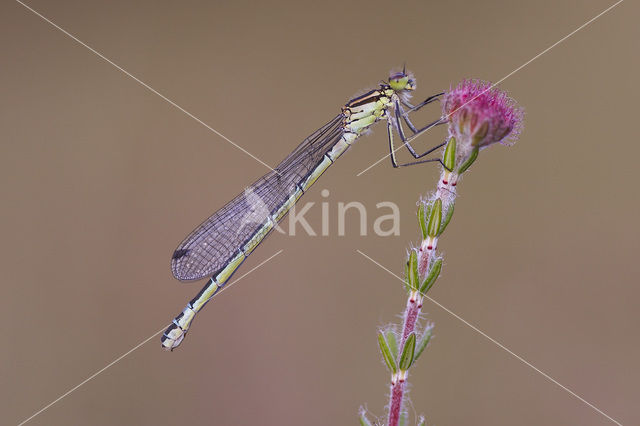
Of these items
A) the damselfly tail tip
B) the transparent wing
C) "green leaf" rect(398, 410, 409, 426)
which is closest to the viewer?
"green leaf" rect(398, 410, 409, 426)

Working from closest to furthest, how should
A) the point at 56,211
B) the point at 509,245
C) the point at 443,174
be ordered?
the point at 443,174, the point at 509,245, the point at 56,211

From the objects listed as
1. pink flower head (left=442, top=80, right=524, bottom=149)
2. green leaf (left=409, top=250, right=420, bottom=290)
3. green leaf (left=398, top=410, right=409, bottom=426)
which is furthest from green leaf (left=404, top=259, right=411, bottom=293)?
pink flower head (left=442, top=80, right=524, bottom=149)

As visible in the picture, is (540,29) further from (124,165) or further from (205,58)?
(124,165)

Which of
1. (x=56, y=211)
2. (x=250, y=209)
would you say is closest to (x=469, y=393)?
(x=250, y=209)

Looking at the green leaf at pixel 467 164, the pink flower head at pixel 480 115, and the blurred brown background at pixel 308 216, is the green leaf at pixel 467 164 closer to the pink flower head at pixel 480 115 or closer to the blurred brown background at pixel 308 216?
the pink flower head at pixel 480 115

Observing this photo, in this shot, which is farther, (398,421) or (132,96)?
(132,96)

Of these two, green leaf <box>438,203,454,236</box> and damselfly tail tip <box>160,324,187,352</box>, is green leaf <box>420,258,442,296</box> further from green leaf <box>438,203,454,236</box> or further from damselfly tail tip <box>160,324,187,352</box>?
damselfly tail tip <box>160,324,187,352</box>
